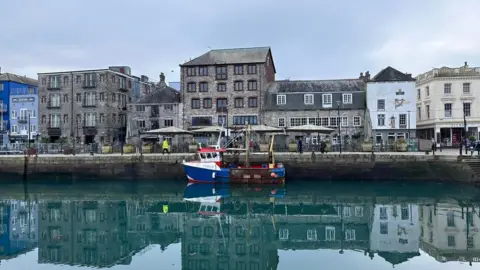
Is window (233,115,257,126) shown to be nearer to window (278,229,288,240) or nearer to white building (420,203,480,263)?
white building (420,203,480,263)

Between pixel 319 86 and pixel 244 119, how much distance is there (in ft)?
28.8

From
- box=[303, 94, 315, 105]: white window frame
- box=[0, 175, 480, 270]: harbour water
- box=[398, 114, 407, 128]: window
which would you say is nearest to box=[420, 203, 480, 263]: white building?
box=[0, 175, 480, 270]: harbour water

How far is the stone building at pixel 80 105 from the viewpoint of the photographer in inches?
1845

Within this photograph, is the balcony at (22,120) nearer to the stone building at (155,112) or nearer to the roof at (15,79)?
the roof at (15,79)

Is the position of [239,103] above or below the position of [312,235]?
above

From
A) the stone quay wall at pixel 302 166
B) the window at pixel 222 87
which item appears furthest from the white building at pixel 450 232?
the window at pixel 222 87

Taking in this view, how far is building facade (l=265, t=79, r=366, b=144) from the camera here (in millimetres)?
41844

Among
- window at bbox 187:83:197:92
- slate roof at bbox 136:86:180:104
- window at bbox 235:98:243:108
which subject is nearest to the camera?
window at bbox 235:98:243:108

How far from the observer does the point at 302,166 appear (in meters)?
32.0

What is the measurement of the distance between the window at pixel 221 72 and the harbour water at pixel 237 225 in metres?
17.3

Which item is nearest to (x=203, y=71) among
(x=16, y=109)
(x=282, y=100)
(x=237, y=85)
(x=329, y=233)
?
(x=237, y=85)

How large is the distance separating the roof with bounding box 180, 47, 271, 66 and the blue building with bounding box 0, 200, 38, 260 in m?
25.0

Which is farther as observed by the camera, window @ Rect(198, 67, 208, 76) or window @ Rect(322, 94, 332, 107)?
window @ Rect(198, 67, 208, 76)

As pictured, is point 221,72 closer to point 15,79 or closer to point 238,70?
point 238,70
